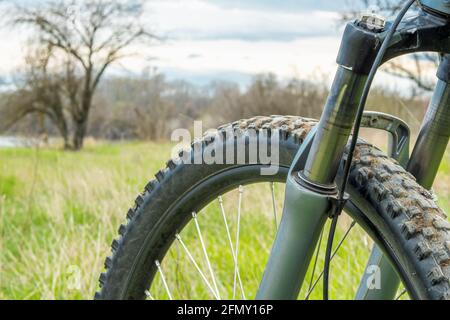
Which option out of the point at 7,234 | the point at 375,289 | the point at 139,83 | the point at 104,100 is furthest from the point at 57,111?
the point at 375,289

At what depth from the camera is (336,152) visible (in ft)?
2.76

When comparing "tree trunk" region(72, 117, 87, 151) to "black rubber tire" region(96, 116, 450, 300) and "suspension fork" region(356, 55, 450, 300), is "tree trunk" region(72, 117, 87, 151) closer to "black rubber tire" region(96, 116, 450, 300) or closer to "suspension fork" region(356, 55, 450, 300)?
"black rubber tire" region(96, 116, 450, 300)

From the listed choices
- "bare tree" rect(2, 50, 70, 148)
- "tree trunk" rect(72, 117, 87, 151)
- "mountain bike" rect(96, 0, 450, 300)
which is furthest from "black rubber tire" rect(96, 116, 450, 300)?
"tree trunk" rect(72, 117, 87, 151)

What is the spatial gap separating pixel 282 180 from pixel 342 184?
0.28m

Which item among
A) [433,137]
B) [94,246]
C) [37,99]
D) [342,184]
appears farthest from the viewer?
[37,99]

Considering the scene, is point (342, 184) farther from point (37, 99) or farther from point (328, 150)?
point (37, 99)

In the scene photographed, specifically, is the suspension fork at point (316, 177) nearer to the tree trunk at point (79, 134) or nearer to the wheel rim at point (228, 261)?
the wheel rim at point (228, 261)

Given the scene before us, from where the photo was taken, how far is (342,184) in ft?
2.70

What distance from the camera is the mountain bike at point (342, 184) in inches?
32.1

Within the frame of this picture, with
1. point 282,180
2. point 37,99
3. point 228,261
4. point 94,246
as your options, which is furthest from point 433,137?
point 37,99

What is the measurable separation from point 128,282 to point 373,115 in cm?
69

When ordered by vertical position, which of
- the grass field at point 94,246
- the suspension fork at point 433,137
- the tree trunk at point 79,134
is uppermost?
the suspension fork at point 433,137

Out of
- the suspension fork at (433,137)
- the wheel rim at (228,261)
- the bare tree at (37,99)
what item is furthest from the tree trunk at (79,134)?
the suspension fork at (433,137)

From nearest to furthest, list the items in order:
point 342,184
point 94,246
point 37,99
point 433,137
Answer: point 342,184 < point 433,137 < point 94,246 < point 37,99
